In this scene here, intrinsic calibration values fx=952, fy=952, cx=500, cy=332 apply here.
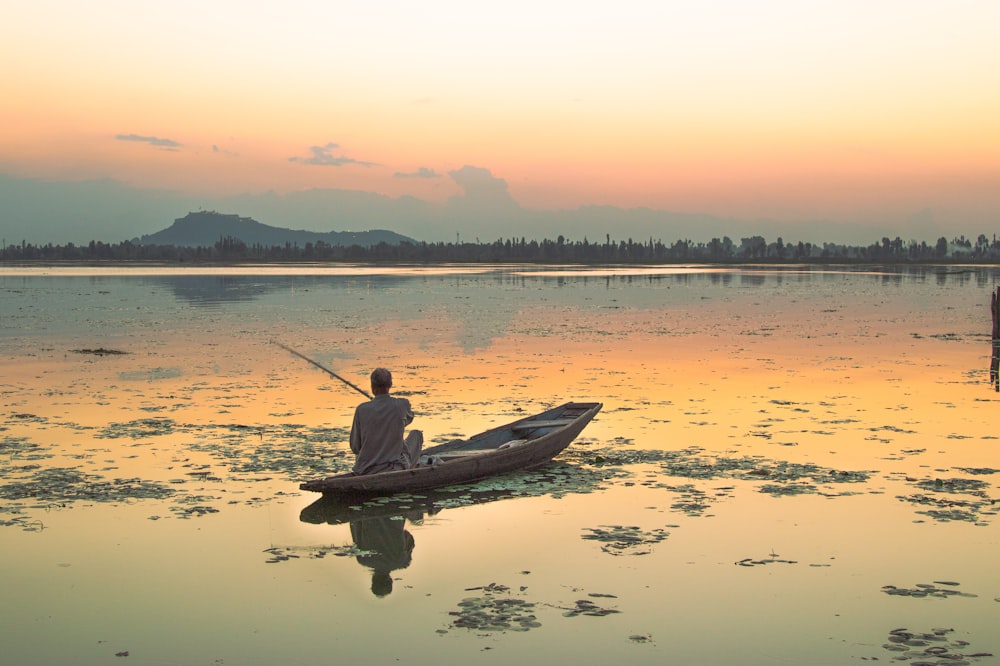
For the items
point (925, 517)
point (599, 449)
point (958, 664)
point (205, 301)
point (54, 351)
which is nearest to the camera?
point (958, 664)

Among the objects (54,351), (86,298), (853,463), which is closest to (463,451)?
(853,463)

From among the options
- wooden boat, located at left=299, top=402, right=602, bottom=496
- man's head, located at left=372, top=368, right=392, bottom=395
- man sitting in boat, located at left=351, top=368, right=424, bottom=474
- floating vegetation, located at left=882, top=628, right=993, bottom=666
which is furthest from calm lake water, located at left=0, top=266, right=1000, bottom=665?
man's head, located at left=372, top=368, right=392, bottom=395

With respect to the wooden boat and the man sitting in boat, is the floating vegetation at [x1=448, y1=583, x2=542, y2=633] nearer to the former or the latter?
the wooden boat

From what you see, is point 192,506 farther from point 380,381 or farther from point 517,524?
point 517,524

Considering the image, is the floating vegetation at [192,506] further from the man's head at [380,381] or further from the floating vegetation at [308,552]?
the man's head at [380,381]

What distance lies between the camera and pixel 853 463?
39.1 feet

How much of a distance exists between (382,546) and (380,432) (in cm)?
172

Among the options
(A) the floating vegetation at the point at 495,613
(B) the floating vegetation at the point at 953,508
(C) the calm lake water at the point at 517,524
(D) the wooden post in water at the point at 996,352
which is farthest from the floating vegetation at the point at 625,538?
(D) the wooden post in water at the point at 996,352

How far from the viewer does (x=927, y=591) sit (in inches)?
296

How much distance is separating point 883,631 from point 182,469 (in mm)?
8224

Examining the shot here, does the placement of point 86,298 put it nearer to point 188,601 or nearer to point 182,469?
point 182,469

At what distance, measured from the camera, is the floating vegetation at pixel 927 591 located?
7.42m

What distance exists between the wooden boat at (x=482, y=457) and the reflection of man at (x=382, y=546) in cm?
56

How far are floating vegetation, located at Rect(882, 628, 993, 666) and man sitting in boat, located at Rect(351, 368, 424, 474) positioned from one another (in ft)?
17.5
